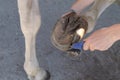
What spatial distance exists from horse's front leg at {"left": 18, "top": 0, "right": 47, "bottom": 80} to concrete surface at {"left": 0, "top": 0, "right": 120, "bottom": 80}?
0.22 ft

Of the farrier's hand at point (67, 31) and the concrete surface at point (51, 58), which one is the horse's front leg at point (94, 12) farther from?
the concrete surface at point (51, 58)

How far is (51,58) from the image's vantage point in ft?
6.71

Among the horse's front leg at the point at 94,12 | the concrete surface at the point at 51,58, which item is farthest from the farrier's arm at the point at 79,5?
the concrete surface at the point at 51,58

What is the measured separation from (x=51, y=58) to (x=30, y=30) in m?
0.33

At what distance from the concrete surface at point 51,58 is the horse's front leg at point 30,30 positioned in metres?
0.07

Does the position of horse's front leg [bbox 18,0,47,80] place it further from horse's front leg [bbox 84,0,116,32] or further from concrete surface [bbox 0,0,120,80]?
horse's front leg [bbox 84,0,116,32]

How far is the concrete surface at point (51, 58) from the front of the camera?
1954 millimetres

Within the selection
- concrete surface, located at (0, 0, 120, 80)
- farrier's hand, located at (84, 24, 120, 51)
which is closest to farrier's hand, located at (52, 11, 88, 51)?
farrier's hand, located at (84, 24, 120, 51)

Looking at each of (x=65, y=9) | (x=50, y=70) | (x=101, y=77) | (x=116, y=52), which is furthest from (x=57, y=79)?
(x=65, y=9)

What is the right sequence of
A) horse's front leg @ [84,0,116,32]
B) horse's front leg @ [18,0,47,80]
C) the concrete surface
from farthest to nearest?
the concrete surface < horse's front leg @ [84,0,116,32] < horse's front leg @ [18,0,47,80]

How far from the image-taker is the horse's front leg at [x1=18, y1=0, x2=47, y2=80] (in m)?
1.68

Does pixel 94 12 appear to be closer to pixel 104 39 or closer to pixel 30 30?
pixel 104 39

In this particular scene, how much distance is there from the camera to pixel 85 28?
1.76m

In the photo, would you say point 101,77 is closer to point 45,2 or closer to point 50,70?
point 50,70
